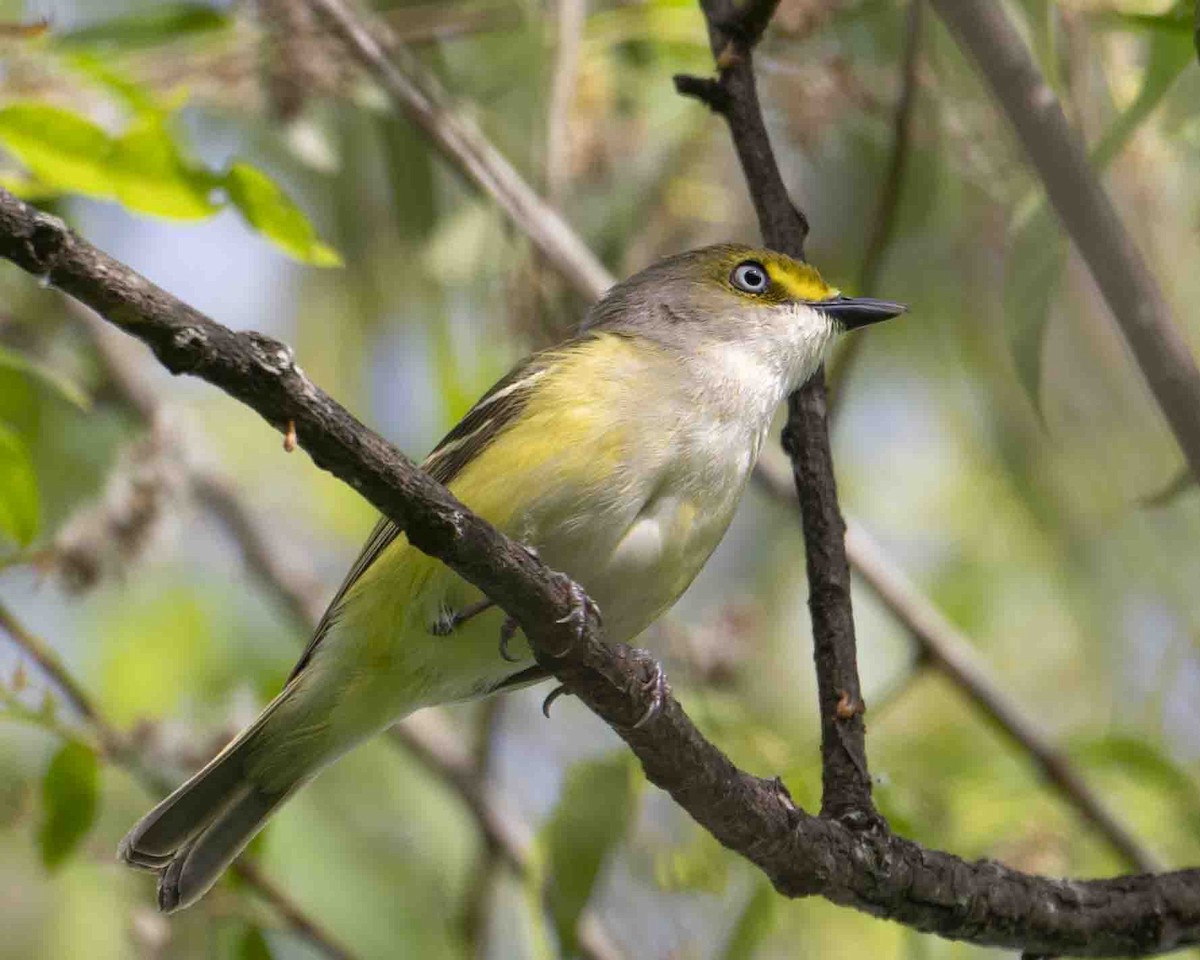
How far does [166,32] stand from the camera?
4094mm

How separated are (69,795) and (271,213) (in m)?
1.38

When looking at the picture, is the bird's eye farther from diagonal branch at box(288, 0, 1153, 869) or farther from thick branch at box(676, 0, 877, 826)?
thick branch at box(676, 0, 877, 826)

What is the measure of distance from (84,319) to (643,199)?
1.94m

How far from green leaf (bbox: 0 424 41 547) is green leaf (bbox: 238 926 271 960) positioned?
1147mm

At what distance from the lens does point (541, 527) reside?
324cm

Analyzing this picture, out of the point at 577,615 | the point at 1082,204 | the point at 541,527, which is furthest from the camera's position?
the point at 541,527

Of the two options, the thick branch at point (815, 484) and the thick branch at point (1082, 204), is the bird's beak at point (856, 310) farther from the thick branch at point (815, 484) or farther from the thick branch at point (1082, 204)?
the thick branch at point (1082, 204)

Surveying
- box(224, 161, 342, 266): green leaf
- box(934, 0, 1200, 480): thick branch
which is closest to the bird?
box(224, 161, 342, 266): green leaf

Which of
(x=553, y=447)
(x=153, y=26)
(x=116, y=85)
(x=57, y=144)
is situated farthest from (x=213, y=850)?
(x=153, y=26)

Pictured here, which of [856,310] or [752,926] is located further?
[856,310]

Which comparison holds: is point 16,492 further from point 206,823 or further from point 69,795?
point 206,823

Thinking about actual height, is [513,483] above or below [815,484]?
below

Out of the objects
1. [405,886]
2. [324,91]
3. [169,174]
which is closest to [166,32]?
[324,91]

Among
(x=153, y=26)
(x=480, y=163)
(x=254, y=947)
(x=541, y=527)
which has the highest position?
(x=480, y=163)
